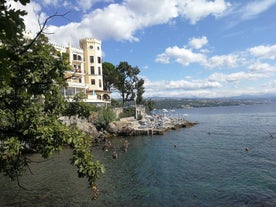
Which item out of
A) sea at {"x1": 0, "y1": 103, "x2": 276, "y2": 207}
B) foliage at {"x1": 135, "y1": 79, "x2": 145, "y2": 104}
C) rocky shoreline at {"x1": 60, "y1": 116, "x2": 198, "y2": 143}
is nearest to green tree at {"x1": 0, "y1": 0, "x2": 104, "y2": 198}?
sea at {"x1": 0, "y1": 103, "x2": 276, "y2": 207}

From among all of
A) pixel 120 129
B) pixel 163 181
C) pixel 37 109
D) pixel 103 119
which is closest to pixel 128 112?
pixel 120 129

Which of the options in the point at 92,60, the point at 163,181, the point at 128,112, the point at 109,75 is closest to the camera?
the point at 163,181

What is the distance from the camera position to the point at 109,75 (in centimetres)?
9262

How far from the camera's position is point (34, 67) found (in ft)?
29.5

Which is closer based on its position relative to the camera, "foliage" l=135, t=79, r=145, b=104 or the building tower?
the building tower

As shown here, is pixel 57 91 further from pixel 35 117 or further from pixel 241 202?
pixel 241 202

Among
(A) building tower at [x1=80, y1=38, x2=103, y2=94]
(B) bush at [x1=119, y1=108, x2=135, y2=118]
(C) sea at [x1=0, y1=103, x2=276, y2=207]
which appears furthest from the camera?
(B) bush at [x1=119, y1=108, x2=135, y2=118]

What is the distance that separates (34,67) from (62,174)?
22888mm

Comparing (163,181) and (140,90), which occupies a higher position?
(140,90)

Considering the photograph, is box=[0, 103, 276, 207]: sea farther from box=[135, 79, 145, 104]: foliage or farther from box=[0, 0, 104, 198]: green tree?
box=[135, 79, 145, 104]: foliage

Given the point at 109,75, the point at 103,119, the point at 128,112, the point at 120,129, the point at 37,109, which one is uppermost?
the point at 109,75

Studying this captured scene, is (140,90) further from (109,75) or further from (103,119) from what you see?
(103,119)

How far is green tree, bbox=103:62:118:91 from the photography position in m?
92.6

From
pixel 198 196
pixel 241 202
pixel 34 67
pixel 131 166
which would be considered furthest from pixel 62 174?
pixel 34 67
